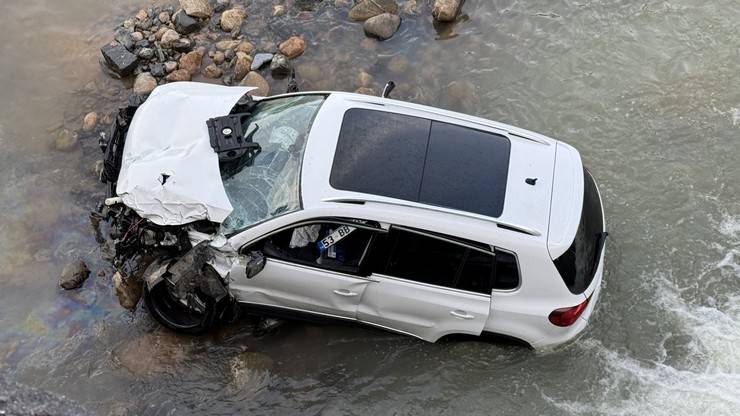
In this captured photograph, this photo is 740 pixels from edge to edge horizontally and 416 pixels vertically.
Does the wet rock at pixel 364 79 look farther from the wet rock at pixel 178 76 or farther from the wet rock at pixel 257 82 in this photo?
the wet rock at pixel 178 76

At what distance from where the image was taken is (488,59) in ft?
30.8

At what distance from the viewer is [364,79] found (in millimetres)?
8953

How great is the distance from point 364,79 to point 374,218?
3.99 m

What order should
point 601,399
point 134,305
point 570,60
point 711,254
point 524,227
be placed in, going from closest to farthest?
point 524,227 → point 601,399 → point 134,305 → point 711,254 → point 570,60

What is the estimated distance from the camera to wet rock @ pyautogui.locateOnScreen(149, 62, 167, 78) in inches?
351

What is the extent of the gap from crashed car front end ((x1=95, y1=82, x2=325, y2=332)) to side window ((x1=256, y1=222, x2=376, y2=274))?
0.20 metres

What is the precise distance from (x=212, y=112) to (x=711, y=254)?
5727 mm

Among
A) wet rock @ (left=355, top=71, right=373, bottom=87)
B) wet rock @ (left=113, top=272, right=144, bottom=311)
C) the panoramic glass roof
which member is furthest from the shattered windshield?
wet rock @ (left=355, top=71, right=373, bottom=87)

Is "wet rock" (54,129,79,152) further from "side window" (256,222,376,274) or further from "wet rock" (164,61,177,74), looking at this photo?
"side window" (256,222,376,274)

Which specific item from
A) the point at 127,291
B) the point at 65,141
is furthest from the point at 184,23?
Answer: the point at 127,291

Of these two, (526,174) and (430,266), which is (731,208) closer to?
(526,174)

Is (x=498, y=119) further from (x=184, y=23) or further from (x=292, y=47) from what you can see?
(x=184, y=23)

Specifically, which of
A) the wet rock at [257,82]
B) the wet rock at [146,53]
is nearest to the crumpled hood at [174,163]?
the wet rock at [257,82]

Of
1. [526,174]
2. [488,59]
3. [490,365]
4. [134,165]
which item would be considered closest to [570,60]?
[488,59]
